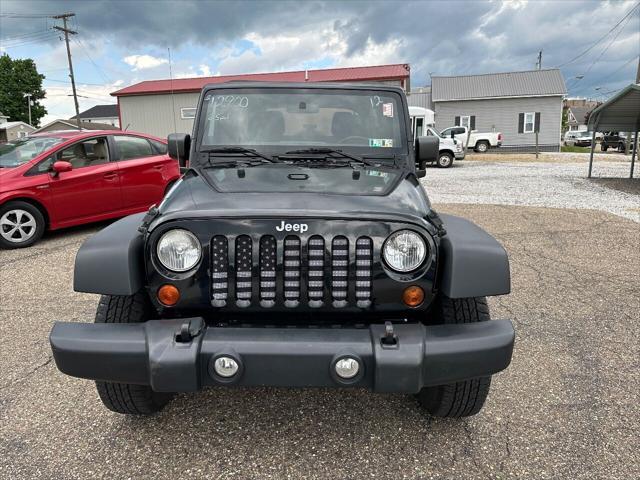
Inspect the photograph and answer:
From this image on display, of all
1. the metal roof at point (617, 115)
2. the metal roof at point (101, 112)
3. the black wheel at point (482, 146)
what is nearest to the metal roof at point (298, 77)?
the black wheel at point (482, 146)

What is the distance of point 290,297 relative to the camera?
87.8 inches

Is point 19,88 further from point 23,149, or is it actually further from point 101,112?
point 23,149

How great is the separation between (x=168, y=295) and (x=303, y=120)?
1624 millimetres

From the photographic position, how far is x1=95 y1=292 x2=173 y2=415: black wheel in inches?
94.8

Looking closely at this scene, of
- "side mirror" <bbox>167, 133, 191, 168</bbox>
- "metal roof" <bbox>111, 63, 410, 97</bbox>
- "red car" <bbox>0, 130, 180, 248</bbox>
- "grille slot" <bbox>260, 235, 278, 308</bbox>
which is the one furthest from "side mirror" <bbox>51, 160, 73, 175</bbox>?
"metal roof" <bbox>111, 63, 410, 97</bbox>

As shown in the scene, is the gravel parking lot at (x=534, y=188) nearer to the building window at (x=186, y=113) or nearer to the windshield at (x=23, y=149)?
the windshield at (x=23, y=149)

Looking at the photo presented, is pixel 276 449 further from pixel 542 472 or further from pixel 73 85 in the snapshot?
pixel 73 85

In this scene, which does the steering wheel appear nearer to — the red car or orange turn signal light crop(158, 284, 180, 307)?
orange turn signal light crop(158, 284, 180, 307)

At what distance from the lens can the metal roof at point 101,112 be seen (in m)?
78.6

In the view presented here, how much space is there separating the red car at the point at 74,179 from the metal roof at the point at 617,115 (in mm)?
12364

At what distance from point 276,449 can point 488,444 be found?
105cm

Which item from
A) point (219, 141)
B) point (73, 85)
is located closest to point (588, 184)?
point (219, 141)

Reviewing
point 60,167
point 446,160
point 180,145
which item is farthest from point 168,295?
point 446,160

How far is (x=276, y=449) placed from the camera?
2.48 meters
